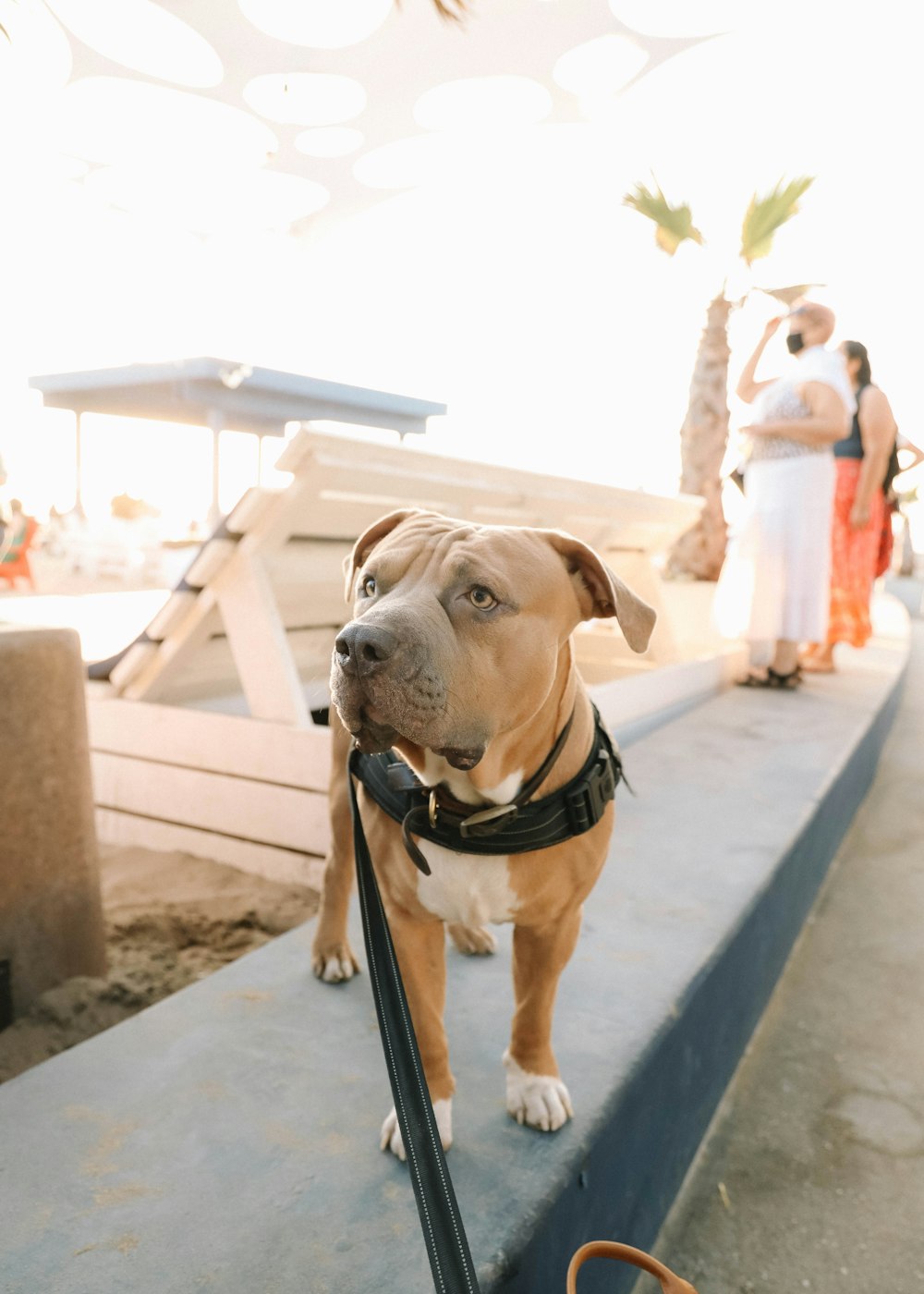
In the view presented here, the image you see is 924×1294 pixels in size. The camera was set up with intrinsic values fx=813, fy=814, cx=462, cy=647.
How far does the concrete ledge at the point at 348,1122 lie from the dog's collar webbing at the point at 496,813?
436mm

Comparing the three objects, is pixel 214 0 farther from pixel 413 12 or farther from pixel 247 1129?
pixel 247 1129

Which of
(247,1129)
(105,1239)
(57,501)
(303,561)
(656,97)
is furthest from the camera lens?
(57,501)

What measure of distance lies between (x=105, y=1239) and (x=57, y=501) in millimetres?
17094

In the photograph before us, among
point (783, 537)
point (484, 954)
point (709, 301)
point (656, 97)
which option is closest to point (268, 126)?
point (656, 97)

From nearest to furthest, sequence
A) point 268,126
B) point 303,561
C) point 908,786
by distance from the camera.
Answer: point 303,561, point 908,786, point 268,126

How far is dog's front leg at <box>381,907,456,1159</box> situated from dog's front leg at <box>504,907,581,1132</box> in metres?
0.11

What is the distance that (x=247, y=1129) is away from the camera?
3.86 ft

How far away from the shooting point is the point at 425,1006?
45.0 inches

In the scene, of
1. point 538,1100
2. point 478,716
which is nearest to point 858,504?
point 538,1100

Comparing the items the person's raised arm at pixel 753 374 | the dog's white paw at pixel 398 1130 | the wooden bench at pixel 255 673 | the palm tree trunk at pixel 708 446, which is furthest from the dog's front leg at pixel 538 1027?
the palm tree trunk at pixel 708 446

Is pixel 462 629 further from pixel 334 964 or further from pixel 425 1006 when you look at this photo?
pixel 334 964

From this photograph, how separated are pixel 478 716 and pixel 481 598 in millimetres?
141

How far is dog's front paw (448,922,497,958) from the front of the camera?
5.60 feet

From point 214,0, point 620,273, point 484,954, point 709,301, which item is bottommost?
point 484,954
